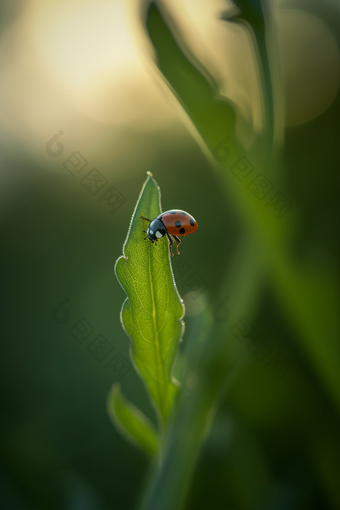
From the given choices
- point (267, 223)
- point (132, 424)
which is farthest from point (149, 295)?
point (267, 223)

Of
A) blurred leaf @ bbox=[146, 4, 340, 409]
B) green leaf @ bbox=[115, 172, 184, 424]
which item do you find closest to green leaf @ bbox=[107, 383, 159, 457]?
green leaf @ bbox=[115, 172, 184, 424]

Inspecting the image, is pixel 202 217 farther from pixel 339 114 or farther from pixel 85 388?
pixel 85 388

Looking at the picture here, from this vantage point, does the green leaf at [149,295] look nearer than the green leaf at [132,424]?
Yes

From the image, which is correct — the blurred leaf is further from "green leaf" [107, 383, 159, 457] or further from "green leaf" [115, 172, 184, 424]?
"green leaf" [107, 383, 159, 457]

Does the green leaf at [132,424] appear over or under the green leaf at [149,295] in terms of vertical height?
under

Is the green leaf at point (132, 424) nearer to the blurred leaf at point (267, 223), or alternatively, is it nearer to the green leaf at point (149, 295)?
the green leaf at point (149, 295)

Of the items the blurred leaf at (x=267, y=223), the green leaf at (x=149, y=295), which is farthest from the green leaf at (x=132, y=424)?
the blurred leaf at (x=267, y=223)

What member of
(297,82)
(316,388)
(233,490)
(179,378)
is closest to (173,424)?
(179,378)

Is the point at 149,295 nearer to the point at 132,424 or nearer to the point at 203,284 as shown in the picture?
the point at 132,424
